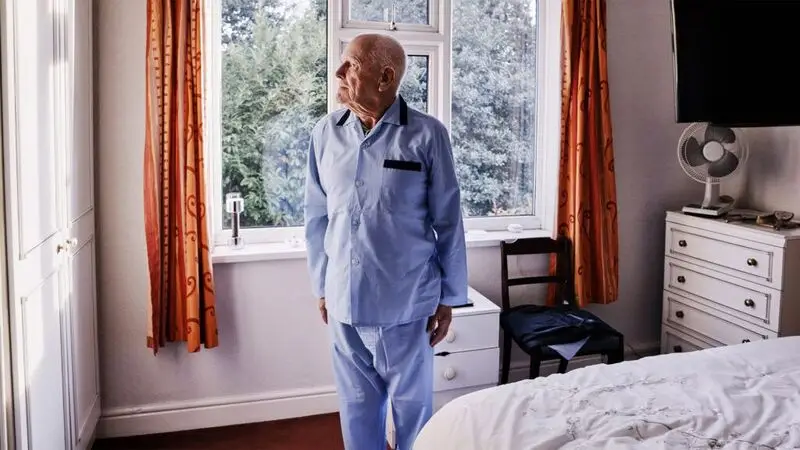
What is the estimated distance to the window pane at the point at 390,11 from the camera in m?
3.02

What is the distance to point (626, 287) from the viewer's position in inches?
135

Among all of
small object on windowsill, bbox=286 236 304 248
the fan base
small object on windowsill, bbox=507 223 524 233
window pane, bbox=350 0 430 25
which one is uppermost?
window pane, bbox=350 0 430 25

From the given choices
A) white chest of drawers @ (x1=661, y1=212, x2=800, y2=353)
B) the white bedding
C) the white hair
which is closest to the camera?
the white bedding

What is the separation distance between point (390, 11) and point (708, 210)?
68.2 inches

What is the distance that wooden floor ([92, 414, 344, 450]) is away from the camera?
105 inches

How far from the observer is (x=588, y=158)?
3.12 meters

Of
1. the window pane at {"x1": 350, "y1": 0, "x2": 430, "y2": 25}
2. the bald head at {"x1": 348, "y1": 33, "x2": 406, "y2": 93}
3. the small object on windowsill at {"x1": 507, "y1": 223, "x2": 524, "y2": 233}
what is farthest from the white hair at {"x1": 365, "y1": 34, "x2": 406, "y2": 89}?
the small object on windowsill at {"x1": 507, "y1": 223, "x2": 524, "y2": 233}

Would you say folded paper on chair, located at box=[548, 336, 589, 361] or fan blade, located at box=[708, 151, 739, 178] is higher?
fan blade, located at box=[708, 151, 739, 178]

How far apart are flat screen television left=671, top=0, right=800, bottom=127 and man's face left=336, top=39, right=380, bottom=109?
1.48 metres

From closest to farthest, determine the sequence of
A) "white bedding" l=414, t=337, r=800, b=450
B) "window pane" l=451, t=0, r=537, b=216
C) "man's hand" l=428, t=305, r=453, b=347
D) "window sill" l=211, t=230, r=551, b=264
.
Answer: "white bedding" l=414, t=337, r=800, b=450 → "man's hand" l=428, t=305, r=453, b=347 → "window sill" l=211, t=230, r=551, b=264 → "window pane" l=451, t=0, r=537, b=216

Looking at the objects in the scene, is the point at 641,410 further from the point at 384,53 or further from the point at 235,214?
the point at 235,214

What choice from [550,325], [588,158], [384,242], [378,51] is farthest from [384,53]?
[588,158]

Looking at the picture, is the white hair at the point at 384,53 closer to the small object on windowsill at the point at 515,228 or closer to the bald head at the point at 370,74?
the bald head at the point at 370,74

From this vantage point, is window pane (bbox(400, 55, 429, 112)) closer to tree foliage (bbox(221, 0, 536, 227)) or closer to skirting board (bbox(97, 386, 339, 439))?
tree foliage (bbox(221, 0, 536, 227))
